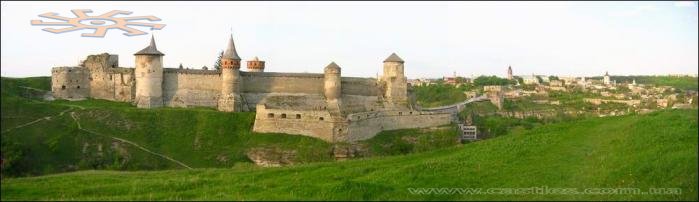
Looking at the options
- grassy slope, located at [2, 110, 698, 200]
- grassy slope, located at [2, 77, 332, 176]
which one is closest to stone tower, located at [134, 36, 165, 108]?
grassy slope, located at [2, 77, 332, 176]

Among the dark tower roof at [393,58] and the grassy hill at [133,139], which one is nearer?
the grassy hill at [133,139]

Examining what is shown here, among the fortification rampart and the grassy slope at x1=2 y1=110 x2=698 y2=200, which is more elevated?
the fortification rampart

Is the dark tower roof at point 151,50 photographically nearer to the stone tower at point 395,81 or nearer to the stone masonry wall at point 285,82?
the stone masonry wall at point 285,82

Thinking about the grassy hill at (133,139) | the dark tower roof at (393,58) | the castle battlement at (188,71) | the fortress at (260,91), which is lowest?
the grassy hill at (133,139)

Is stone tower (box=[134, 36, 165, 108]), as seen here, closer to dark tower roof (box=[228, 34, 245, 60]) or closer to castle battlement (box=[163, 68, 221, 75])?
castle battlement (box=[163, 68, 221, 75])

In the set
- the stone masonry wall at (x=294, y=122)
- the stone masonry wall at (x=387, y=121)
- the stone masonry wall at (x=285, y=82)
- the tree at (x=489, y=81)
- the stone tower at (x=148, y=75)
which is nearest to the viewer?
the stone masonry wall at (x=294, y=122)

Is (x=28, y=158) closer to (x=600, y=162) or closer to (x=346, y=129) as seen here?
(x=346, y=129)

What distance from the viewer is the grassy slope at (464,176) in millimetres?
13883

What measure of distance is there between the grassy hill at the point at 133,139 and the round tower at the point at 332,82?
5.16 metres

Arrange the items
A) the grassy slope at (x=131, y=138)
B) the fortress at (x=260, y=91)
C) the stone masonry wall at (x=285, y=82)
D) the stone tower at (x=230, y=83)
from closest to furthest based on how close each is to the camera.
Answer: the grassy slope at (x=131, y=138), the fortress at (x=260, y=91), the stone tower at (x=230, y=83), the stone masonry wall at (x=285, y=82)

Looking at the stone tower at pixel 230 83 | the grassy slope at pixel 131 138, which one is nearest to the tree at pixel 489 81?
the stone tower at pixel 230 83

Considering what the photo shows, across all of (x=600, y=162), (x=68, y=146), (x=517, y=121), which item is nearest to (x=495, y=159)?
(x=600, y=162)

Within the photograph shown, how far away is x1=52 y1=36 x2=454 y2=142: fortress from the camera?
129ft

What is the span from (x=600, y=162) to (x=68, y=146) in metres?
26.4
